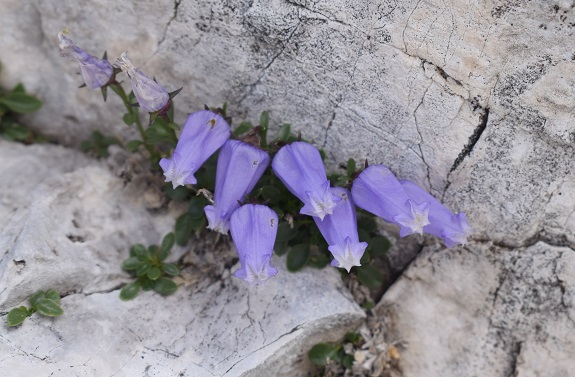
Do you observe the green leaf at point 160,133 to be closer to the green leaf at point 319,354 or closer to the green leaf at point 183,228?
the green leaf at point 183,228

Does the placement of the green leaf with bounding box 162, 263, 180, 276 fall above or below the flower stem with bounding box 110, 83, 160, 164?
below

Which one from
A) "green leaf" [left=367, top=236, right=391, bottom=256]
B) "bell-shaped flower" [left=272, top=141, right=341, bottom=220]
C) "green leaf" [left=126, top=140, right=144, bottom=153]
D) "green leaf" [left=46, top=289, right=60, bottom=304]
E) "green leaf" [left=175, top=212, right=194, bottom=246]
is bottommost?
"green leaf" [left=46, top=289, right=60, bottom=304]

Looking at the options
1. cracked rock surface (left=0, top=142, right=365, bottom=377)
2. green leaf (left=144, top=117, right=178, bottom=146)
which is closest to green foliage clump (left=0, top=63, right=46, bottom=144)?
cracked rock surface (left=0, top=142, right=365, bottom=377)

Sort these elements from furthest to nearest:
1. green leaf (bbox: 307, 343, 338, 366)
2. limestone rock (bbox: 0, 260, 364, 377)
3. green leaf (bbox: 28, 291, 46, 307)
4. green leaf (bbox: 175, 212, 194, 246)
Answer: green leaf (bbox: 175, 212, 194, 246) → green leaf (bbox: 307, 343, 338, 366) → green leaf (bbox: 28, 291, 46, 307) → limestone rock (bbox: 0, 260, 364, 377)

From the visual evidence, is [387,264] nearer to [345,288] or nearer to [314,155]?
[345,288]

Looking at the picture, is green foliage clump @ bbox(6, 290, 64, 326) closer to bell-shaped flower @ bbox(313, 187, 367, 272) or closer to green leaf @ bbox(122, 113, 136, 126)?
green leaf @ bbox(122, 113, 136, 126)

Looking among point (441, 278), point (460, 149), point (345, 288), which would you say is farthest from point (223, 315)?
point (460, 149)

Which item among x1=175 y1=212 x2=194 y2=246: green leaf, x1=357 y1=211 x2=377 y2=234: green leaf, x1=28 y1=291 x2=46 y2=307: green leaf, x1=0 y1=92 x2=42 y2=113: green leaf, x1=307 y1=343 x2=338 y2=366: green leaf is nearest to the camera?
x1=28 y1=291 x2=46 y2=307: green leaf

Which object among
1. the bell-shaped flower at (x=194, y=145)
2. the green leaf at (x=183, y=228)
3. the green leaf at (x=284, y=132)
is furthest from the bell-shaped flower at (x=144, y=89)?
the green leaf at (x=183, y=228)
